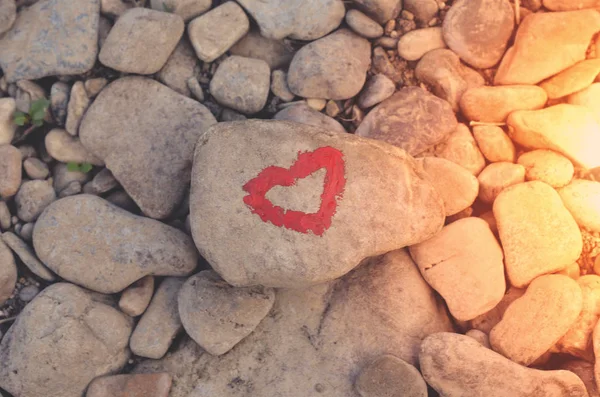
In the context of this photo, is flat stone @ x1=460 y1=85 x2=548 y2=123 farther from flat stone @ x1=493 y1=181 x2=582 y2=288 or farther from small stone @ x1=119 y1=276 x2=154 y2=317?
small stone @ x1=119 y1=276 x2=154 y2=317

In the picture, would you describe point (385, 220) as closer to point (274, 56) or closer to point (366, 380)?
point (366, 380)

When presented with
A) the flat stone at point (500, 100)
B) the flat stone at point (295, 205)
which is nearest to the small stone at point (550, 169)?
the flat stone at point (500, 100)

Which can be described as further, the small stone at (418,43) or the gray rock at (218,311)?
the small stone at (418,43)

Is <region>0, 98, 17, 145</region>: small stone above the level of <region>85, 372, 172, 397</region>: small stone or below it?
above

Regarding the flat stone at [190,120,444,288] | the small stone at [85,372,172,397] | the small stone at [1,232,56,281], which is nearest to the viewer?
the flat stone at [190,120,444,288]

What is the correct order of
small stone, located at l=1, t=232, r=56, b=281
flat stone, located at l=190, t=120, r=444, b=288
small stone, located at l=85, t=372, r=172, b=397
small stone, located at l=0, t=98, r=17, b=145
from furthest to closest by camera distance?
small stone, located at l=0, t=98, r=17, b=145, small stone, located at l=1, t=232, r=56, b=281, small stone, located at l=85, t=372, r=172, b=397, flat stone, located at l=190, t=120, r=444, b=288

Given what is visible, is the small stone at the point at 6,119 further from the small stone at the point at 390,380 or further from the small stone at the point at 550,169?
the small stone at the point at 550,169

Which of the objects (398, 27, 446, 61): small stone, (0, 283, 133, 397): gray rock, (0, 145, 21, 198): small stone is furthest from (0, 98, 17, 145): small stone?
(398, 27, 446, 61): small stone
